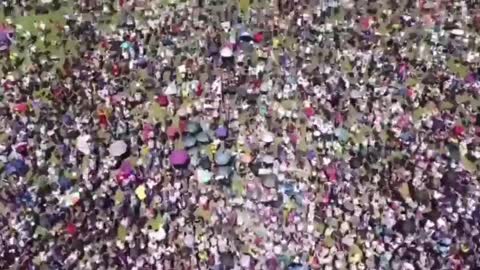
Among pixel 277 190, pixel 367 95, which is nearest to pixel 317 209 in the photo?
pixel 277 190

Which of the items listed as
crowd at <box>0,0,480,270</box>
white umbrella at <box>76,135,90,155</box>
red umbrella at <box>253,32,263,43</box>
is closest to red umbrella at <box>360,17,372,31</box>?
crowd at <box>0,0,480,270</box>

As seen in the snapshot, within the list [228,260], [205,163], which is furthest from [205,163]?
[228,260]

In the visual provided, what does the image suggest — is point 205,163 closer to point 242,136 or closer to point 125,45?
point 242,136

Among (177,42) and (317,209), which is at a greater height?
(177,42)

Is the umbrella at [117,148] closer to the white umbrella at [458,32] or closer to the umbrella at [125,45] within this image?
the umbrella at [125,45]

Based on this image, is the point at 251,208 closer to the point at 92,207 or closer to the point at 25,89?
the point at 92,207
